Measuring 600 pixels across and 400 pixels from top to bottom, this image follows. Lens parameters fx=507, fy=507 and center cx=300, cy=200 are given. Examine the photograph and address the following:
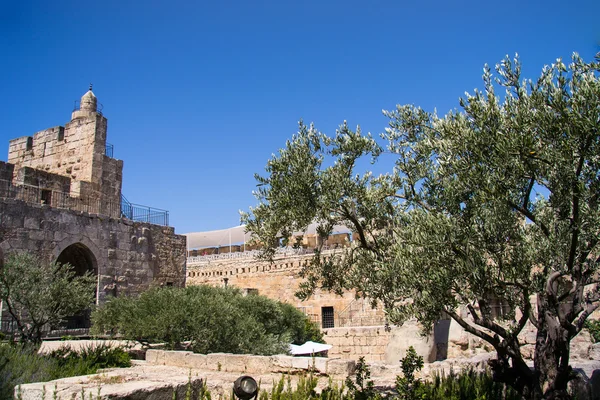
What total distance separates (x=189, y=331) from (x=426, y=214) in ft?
26.1

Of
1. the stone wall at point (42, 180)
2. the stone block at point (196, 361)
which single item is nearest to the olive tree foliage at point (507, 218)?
the stone block at point (196, 361)

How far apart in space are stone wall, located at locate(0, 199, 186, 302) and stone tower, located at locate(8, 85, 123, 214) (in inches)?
59.8

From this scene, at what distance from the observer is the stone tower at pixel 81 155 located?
18.3 metres

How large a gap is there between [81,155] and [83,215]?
10.2 feet

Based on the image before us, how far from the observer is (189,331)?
12422 mm

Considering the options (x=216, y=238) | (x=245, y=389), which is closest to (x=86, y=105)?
(x=245, y=389)

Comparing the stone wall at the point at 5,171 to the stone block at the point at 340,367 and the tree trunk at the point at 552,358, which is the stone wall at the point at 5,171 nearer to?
the stone block at the point at 340,367

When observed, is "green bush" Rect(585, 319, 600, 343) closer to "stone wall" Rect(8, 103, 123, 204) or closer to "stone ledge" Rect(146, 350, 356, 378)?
"stone ledge" Rect(146, 350, 356, 378)

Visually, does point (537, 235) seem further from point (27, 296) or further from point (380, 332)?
point (27, 296)

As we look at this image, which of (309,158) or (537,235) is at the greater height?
(309,158)

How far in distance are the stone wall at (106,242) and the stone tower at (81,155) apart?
1.52m

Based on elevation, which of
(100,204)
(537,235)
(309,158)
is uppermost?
(100,204)

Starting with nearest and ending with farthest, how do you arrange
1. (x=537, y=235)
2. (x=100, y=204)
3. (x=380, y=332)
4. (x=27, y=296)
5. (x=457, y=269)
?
1. (x=457, y=269)
2. (x=537, y=235)
3. (x=27, y=296)
4. (x=380, y=332)
5. (x=100, y=204)

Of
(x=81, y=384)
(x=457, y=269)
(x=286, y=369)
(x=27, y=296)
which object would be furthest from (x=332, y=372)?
(x=27, y=296)
